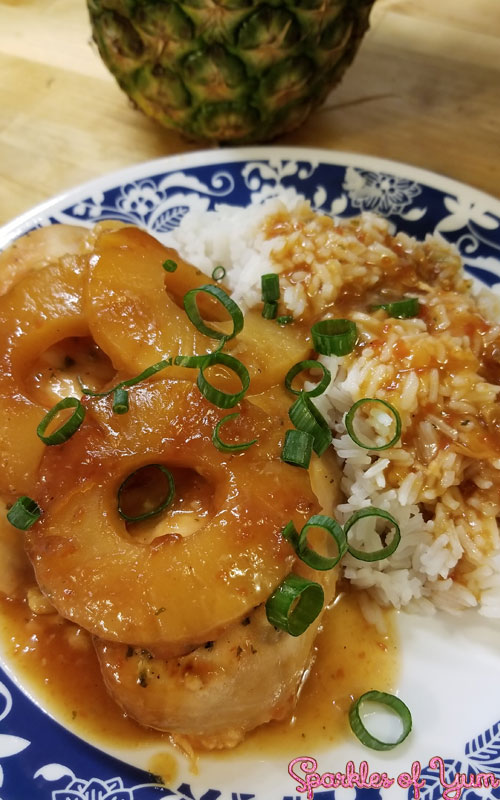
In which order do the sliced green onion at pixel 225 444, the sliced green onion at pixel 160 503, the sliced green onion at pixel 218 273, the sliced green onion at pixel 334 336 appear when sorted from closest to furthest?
the sliced green onion at pixel 225 444, the sliced green onion at pixel 160 503, the sliced green onion at pixel 334 336, the sliced green onion at pixel 218 273

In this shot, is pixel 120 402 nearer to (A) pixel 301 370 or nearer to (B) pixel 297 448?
(B) pixel 297 448

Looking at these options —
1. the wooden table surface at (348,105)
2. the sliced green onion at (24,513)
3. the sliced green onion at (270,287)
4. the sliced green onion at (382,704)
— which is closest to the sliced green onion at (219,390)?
the sliced green onion at (270,287)

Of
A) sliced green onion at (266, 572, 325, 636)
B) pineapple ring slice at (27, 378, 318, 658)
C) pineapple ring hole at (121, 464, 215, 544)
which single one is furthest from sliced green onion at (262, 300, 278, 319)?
sliced green onion at (266, 572, 325, 636)

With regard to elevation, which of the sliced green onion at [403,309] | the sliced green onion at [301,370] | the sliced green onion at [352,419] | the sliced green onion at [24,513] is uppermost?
the sliced green onion at [403,309]

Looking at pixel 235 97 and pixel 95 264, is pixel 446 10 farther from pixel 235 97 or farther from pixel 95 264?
pixel 95 264

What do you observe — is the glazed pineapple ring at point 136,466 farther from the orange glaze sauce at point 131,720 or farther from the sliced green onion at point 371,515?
the orange glaze sauce at point 131,720
